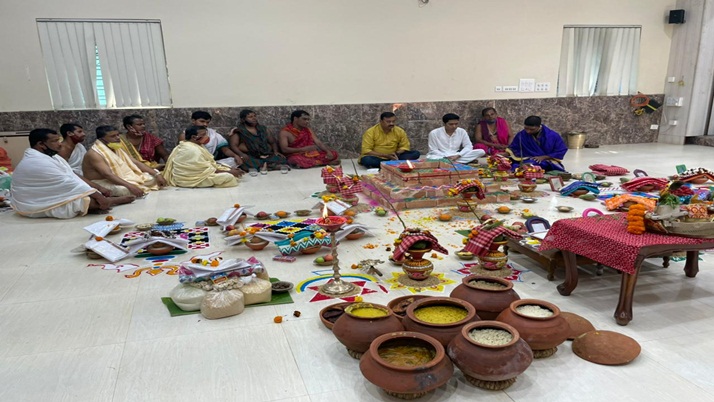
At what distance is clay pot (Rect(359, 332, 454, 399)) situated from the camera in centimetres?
202

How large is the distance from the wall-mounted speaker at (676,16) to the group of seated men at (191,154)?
Answer: 463cm

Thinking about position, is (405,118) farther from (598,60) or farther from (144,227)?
(144,227)

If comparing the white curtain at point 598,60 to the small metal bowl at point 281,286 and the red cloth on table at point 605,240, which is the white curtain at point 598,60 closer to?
the red cloth on table at point 605,240

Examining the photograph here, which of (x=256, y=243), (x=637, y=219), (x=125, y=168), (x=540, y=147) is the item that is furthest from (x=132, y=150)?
(x=637, y=219)

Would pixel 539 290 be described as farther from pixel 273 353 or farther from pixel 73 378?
pixel 73 378

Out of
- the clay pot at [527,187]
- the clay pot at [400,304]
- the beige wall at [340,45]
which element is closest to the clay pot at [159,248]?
the clay pot at [400,304]

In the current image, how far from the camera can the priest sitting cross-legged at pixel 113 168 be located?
5.98m

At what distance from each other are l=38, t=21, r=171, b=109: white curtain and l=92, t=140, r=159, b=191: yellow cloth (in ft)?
6.85

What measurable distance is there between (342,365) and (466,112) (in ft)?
26.8

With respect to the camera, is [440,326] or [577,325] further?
[577,325]

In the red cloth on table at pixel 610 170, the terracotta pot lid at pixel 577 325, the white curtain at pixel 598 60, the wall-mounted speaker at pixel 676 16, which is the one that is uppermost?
the wall-mounted speaker at pixel 676 16

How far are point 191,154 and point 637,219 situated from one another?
5743mm

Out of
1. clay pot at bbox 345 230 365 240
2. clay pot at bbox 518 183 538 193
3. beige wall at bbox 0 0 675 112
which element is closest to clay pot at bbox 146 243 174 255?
clay pot at bbox 345 230 365 240

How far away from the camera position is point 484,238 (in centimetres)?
337
